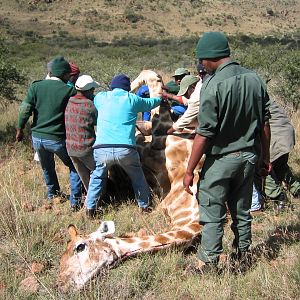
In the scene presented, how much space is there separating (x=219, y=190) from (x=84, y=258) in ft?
3.95

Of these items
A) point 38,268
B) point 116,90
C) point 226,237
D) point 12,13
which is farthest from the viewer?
point 12,13

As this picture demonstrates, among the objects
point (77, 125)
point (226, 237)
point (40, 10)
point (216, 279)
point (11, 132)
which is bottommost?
point (40, 10)

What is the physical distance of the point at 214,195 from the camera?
3.58 meters

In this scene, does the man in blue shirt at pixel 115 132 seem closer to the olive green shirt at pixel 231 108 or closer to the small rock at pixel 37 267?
the small rock at pixel 37 267

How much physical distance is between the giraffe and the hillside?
51189 mm

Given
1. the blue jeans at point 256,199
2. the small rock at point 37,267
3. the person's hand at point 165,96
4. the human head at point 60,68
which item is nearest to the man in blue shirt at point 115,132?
the person's hand at point 165,96

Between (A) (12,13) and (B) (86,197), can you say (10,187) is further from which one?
(A) (12,13)

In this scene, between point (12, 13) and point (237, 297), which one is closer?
point (237, 297)

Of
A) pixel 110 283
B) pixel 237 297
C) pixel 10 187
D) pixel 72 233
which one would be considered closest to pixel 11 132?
pixel 10 187

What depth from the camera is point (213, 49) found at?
348 cm

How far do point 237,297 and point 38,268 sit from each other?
168cm

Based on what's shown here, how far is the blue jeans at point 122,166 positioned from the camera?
16.3 ft

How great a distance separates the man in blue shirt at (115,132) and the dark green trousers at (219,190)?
1.49 m

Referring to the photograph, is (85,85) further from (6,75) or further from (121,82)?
(6,75)
